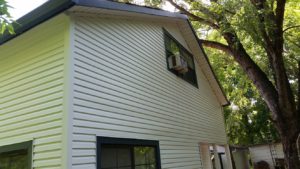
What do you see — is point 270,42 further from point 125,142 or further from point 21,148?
point 21,148

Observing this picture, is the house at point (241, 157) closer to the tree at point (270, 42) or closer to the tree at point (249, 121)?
the tree at point (249, 121)

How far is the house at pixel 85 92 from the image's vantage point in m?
4.18

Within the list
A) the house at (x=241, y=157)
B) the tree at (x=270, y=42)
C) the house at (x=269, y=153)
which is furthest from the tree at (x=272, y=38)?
the house at (x=269, y=153)

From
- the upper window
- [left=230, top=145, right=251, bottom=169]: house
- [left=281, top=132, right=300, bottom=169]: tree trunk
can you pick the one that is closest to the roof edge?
the upper window

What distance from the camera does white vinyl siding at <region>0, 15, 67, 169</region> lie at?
13.5ft

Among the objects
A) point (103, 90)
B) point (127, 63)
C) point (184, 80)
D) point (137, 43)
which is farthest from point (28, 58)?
point (184, 80)

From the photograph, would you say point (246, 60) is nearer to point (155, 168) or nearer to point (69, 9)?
point (155, 168)

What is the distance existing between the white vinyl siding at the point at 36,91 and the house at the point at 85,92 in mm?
16

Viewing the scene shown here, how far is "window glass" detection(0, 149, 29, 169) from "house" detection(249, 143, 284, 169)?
18674 millimetres

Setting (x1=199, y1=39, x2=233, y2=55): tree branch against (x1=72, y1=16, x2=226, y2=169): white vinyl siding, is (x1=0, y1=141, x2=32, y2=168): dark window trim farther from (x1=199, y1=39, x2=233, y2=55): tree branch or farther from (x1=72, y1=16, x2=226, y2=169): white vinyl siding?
(x1=199, y1=39, x2=233, y2=55): tree branch

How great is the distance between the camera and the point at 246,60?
408 inches

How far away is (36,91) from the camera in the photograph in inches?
183

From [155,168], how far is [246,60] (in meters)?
6.22

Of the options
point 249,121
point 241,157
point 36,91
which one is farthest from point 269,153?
point 36,91
